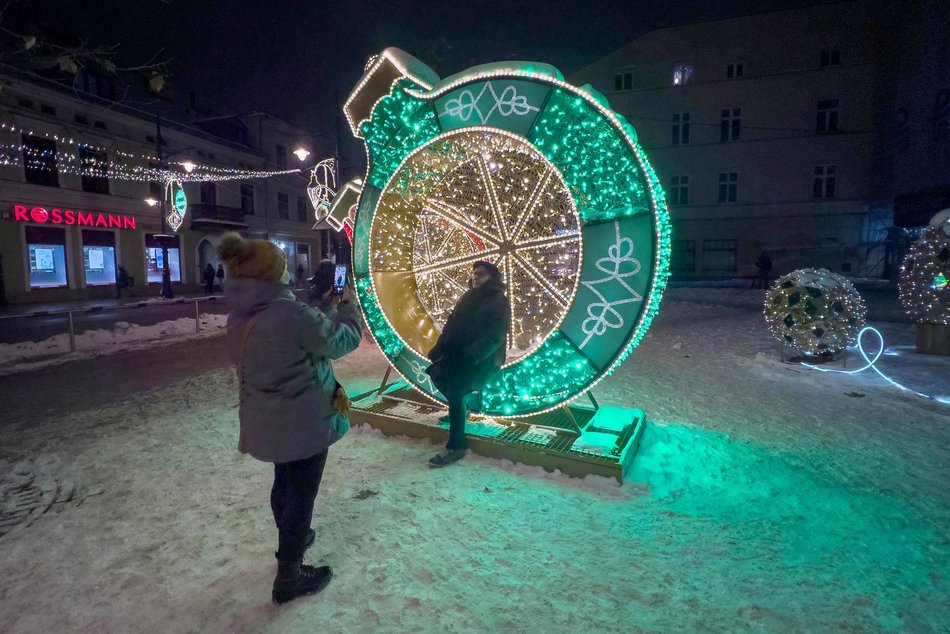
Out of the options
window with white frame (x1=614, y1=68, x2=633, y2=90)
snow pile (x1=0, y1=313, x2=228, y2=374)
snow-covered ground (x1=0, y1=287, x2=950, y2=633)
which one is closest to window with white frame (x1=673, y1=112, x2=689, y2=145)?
window with white frame (x1=614, y1=68, x2=633, y2=90)

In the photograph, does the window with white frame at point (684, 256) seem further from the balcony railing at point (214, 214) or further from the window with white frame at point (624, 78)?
the balcony railing at point (214, 214)

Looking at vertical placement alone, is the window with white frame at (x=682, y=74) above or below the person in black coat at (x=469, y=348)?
above

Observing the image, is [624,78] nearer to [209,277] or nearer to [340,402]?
[209,277]

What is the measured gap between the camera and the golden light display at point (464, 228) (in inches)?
A: 197

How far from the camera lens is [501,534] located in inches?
132

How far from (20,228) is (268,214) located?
1461 cm

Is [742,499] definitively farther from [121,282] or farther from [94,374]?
[121,282]

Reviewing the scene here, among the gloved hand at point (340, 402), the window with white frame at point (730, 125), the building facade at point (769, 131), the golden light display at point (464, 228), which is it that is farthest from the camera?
the window with white frame at point (730, 125)

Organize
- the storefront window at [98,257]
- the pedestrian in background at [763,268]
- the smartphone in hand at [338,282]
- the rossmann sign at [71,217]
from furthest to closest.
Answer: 1. the storefront window at [98,257]
2. the pedestrian in background at [763,268]
3. the rossmann sign at [71,217]
4. the smartphone in hand at [338,282]

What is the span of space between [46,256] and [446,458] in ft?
80.4

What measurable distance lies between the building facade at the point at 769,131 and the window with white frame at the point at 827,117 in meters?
0.05

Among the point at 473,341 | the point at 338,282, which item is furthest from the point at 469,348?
the point at 338,282

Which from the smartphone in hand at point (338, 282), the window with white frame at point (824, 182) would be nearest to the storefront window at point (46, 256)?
the smartphone in hand at point (338, 282)

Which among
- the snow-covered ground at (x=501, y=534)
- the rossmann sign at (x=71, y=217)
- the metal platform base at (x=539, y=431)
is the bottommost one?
the snow-covered ground at (x=501, y=534)
